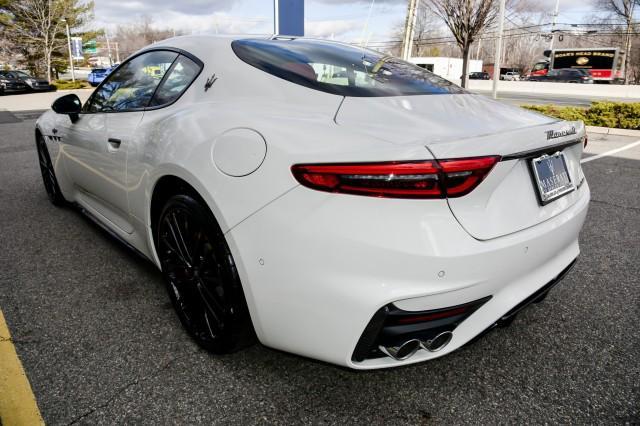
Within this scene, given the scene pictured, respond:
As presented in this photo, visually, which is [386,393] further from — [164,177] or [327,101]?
[164,177]

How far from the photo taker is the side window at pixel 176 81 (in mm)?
2316

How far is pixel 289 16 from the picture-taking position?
8.89 metres

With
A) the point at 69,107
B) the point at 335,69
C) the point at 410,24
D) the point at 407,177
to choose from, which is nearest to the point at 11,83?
the point at 410,24

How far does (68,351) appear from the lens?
216cm

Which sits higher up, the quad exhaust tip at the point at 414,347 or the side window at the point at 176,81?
the side window at the point at 176,81

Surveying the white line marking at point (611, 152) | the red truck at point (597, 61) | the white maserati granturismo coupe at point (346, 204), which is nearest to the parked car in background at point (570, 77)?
the red truck at point (597, 61)

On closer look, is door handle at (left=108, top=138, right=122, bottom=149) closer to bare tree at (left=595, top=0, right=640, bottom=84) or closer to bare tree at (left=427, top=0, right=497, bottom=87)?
bare tree at (left=427, top=0, right=497, bottom=87)

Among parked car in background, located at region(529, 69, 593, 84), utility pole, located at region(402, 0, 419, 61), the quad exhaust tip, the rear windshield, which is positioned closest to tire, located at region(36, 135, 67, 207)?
the rear windshield

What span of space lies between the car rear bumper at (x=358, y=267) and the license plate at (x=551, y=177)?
171 millimetres

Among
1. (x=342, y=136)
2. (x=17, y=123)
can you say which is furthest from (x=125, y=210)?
(x=17, y=123)

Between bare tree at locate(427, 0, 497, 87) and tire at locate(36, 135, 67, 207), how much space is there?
49.0ft

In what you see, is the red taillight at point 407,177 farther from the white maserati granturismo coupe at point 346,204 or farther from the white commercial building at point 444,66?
the white commercial building at point 444,66

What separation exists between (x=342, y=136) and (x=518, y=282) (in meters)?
0.85

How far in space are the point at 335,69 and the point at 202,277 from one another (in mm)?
1140
